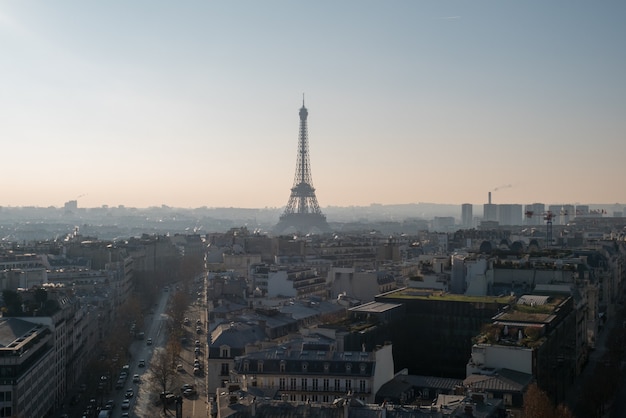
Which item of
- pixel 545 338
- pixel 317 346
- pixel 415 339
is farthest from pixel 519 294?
pixel 317 346

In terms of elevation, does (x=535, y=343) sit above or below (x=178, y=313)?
above

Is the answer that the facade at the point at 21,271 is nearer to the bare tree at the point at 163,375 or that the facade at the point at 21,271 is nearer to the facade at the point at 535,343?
the bare tree at the point at 163,375

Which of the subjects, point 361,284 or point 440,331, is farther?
point 361,284

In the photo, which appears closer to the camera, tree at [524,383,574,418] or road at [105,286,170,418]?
tree at [524,383,574,418]

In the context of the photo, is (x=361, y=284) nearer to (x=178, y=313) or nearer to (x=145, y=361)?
(x=178, y=313)

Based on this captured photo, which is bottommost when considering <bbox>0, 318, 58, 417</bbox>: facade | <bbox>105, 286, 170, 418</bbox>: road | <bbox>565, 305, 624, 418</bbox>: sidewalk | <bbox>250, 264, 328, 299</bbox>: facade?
<bbox>105, 286, 170, 418</bbox>: road

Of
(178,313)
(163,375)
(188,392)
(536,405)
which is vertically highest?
(536,405)

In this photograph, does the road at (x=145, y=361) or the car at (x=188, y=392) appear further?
the car at (x=188, y=392)

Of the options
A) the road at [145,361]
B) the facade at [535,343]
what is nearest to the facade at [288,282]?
the road at [145,361]

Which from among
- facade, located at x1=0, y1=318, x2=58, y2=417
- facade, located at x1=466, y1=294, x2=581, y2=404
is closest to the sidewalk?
facade, located at x1=466, y1=294, x2=581, y2=404

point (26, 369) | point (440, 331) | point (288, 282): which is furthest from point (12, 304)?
point (288, 282)

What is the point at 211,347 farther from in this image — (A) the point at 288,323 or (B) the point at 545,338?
(B) the point at 545,338

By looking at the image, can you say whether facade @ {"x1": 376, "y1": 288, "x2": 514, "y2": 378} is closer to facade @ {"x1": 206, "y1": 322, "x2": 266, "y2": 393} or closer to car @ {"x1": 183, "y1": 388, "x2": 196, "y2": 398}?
facade @ {"x1": 206, "y1": 322, "x2": 266, "y2": 393}
